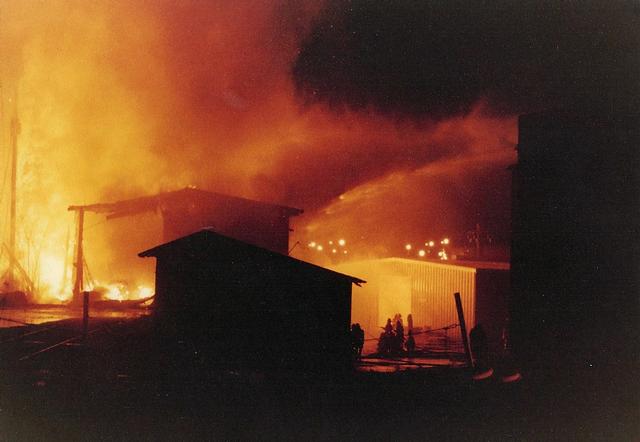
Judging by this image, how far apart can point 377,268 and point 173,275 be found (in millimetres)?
16259

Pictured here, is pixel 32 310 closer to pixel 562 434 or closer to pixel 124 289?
pixel 124 289

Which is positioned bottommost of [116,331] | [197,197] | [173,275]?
[116,331]

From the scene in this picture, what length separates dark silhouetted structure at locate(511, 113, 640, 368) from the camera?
15422mm

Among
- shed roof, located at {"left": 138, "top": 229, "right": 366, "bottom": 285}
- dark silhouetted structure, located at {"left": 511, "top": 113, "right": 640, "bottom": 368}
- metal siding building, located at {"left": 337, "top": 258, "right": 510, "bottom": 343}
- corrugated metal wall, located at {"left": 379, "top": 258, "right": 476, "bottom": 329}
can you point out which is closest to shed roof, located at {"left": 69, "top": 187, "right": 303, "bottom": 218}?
metal siding building, located at {"left": 337, "top": 258, "right": 510, "bottom": 343}

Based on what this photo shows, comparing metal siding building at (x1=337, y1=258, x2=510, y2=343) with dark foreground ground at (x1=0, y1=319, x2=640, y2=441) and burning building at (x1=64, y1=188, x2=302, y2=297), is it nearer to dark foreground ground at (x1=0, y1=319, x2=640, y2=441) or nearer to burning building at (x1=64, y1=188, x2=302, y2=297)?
burning building at (x1=64, y1=188, x2=302, y2=297)

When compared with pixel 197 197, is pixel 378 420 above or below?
below

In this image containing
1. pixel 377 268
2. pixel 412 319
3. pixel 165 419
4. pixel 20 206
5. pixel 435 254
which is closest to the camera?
pixel 165 419

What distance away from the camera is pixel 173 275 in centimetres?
1482

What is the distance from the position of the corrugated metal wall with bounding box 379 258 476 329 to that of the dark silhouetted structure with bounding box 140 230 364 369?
10.8 m

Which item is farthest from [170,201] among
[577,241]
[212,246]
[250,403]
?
[577,241]

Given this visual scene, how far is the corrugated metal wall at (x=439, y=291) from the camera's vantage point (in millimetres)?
24062

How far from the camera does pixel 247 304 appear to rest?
14461 mm

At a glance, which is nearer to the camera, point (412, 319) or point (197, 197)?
point (197, 197)

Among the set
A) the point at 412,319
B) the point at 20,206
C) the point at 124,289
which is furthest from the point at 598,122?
the point at 20,206
